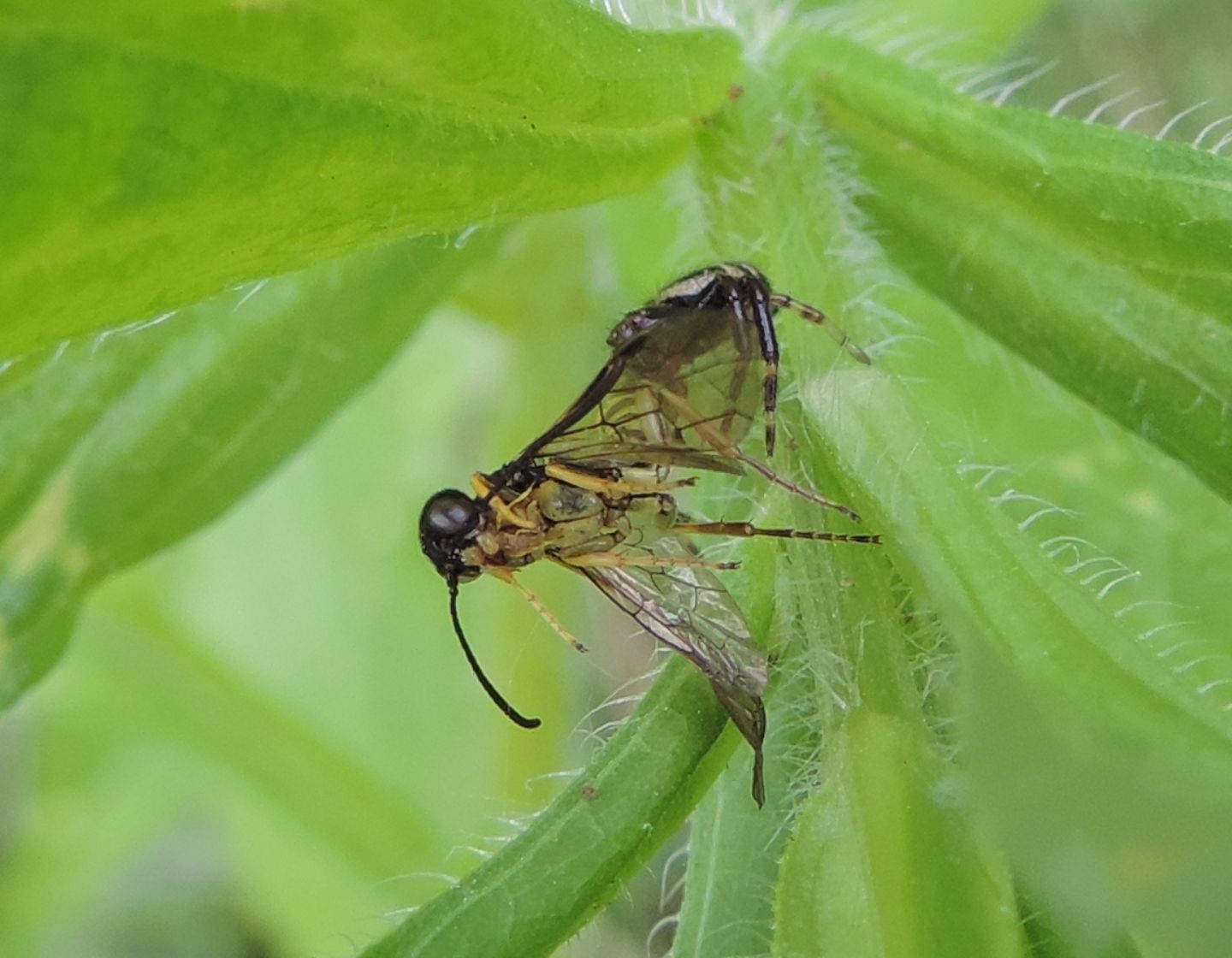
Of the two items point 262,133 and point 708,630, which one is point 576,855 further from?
point 262,133

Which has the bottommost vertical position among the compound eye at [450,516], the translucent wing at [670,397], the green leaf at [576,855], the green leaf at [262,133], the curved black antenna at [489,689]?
the green leaf at [576,855]

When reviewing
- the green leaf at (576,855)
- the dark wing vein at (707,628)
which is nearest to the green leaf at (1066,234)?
the dark wing vein at (707,628)

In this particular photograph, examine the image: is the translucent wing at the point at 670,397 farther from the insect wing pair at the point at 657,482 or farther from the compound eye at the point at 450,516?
the compound eye at the point at 450,516

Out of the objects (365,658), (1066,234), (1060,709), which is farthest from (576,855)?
(365,658)

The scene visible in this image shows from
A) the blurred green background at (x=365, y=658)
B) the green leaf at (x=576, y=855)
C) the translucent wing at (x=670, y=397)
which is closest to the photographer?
the green leaf at (x=576, y=855)

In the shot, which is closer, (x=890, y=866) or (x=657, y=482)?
(x=890, y=866)

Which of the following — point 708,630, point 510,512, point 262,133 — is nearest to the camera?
point 262,133

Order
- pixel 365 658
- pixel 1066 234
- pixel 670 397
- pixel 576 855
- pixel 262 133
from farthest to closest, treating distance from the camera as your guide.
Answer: pixel 365 658
pixel 670 397
pixel 1066 234
pixel 576 855
pixel 262 133

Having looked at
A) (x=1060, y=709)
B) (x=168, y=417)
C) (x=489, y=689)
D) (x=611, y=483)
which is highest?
(x=168, y=417)
